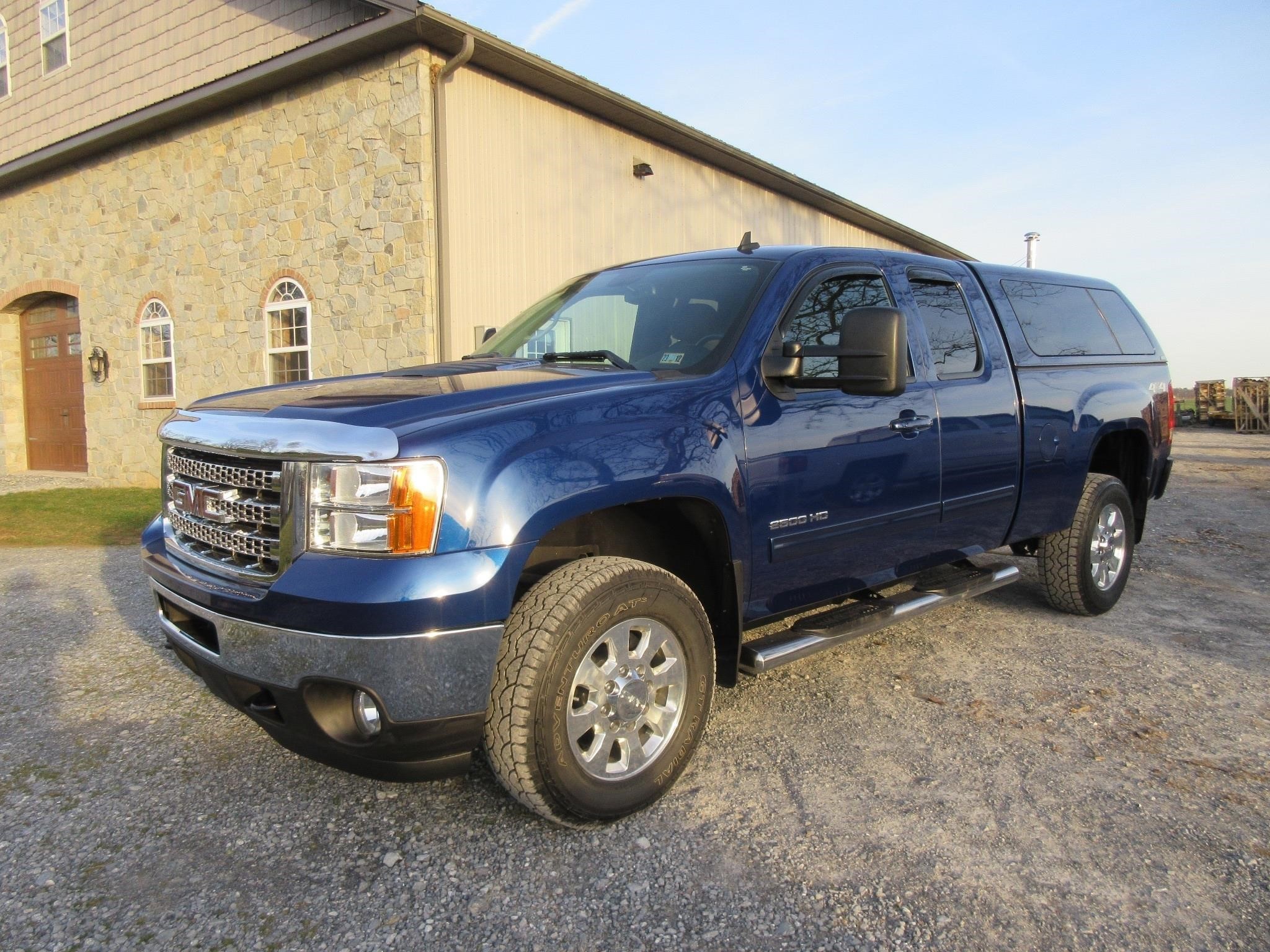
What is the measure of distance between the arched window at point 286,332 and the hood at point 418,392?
8525 mm

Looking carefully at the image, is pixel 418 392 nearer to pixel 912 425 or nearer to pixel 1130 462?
pixel 912 425

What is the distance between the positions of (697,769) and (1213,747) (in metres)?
1.98

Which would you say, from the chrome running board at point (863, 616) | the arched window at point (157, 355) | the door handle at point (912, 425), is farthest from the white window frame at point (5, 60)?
the chrome running board at point (863, 616)

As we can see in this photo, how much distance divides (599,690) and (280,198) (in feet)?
35.5

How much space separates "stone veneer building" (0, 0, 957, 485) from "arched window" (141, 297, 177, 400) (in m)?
0.04

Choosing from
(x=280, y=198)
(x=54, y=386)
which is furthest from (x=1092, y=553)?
(x=54, y=386)

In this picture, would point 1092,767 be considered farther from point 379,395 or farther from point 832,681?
point 379,395

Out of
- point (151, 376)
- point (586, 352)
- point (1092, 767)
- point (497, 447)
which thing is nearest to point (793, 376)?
point (586, 352)

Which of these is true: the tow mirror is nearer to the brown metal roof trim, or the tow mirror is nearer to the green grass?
the green grass

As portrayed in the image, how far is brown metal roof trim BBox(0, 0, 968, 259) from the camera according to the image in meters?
9.50

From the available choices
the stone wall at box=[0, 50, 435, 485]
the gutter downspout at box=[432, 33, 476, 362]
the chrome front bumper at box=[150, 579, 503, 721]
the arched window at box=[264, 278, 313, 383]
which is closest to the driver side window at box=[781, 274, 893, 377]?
the chrome front bumper at box=[150, 579, 503, 721]

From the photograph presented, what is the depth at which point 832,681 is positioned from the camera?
4086 mm

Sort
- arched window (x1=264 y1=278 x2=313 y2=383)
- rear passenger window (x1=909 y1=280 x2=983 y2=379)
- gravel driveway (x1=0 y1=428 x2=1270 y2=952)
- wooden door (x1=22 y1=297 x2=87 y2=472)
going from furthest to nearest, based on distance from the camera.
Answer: wooden door (x1=22 y1=297 x2=87 y2=472)
arched window (x1=264 y1=278 x2=313 y2=383)
rear passenger window (x1=909 y1=280 x2=983 y2=379)
gravel driveway (x1=0 y1=428 x2=1270 y2=952)

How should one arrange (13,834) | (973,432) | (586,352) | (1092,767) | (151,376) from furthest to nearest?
(151,376) < (973,432) < (586,352) < (1092,767) < (13,834)
